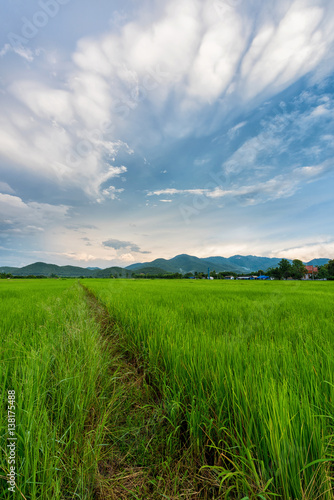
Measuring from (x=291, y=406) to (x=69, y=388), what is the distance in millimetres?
1439

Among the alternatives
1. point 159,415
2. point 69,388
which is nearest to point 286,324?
point 159,415

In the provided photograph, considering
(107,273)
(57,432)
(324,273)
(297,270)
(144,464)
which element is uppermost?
(107,273)

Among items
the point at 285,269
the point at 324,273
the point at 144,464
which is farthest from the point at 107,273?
the point at 144,464

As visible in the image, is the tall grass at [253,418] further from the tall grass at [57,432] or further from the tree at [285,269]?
the tree at [285,269]

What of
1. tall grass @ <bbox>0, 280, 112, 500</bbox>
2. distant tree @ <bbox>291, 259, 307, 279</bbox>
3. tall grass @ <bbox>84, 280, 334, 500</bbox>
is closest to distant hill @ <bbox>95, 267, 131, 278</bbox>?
distant tree @ <bbox>291, 259, 307, 279</bbox>

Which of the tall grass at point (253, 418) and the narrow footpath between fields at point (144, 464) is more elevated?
the tall grass at point (253, 418)

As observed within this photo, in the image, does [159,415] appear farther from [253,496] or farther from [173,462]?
[253,496]

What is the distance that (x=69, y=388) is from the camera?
4.84 feet

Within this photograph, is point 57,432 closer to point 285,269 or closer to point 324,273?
point 324,273

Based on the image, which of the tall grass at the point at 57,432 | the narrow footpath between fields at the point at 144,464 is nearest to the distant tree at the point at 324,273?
the narrow footpath between fields at the point at 144,464

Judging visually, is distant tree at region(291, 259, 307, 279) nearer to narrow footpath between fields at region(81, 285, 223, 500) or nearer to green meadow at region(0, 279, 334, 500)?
green meadow at region(0, 279, 334, 500)

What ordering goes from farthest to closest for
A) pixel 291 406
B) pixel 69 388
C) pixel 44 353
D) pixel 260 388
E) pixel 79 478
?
1. pixel 44 353
2. pixel 69 388
3. pixel 260 388
4. pixel 291 406
5. pixel 79 478

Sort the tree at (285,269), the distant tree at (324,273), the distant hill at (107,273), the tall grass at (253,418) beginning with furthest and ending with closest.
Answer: the distant hill at (107,273), the tree at (285,269), the distant tree at (324,273), the tall grass at (253,418)

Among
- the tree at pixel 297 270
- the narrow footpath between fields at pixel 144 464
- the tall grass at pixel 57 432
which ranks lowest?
the narrow footpath between fields at pixel 144 464
